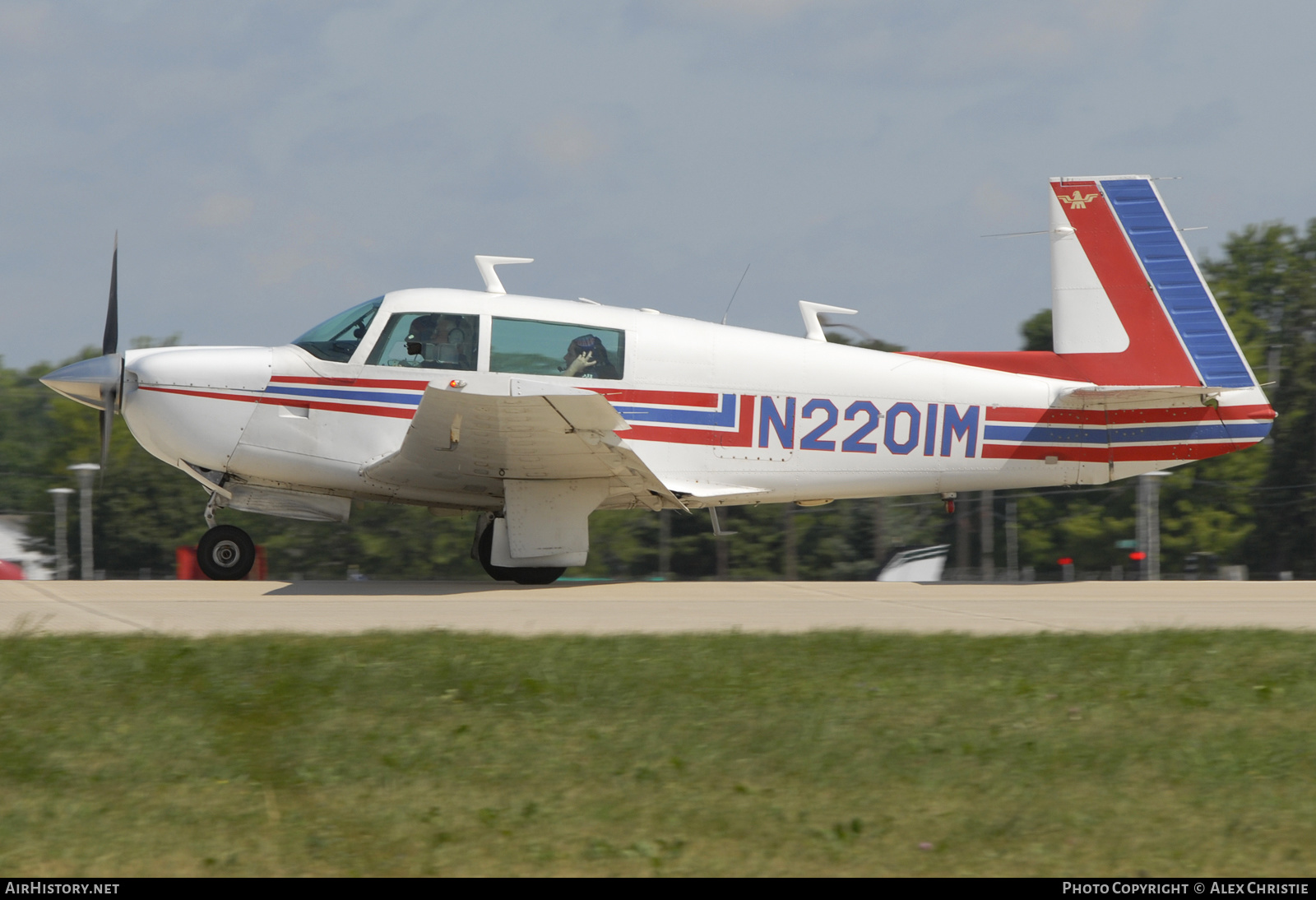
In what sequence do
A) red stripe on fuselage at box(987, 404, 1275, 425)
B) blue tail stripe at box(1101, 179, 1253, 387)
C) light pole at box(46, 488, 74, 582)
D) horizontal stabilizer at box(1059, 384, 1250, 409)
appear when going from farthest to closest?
light pole at box(46, 488, 74, 582)
blue tail stripe at box(1101, 179, 1253, 387)
red stripe on fuselage at box(987, 404, 1275, 425)
horizontal stabilizer at box(1059, 384, 1250, 409)

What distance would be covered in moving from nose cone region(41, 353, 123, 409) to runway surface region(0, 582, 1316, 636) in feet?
5.56

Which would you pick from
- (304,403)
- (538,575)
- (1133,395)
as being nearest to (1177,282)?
(1133,395)

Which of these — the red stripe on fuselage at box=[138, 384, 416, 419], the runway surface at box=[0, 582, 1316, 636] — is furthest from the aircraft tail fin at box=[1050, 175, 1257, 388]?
the red stripe on fuselage at box=[138, 384, 416, 419]

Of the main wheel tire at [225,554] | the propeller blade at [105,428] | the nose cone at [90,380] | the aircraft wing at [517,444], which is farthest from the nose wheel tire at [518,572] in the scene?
the nose cone at [90,380]

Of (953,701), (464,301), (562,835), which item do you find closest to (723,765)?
(562,835)

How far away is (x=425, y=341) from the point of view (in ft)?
35.4

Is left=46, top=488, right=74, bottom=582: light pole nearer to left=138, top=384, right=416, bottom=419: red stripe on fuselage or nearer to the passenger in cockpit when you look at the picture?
left=138, top=384, right=416, bottom=419: red stripe on fuselage

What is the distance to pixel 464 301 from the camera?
10.9 m

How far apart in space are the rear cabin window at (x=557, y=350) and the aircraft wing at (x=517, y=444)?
0.58 m

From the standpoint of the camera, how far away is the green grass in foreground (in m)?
4.32

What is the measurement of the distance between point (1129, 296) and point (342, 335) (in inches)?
294

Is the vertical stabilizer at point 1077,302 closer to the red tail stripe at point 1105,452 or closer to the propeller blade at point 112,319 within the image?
the red tail stripe at point 1105,452
